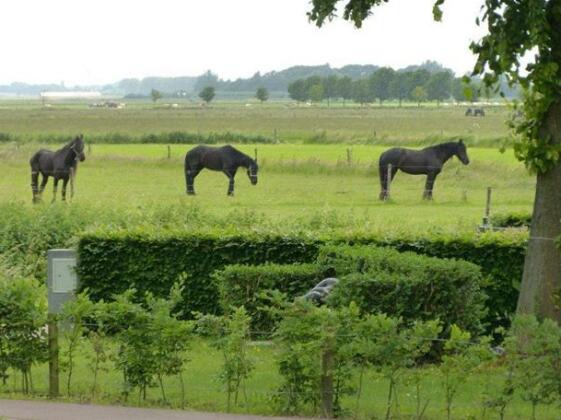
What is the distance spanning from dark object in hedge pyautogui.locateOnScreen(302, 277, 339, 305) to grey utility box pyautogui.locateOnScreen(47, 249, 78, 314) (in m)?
4.16

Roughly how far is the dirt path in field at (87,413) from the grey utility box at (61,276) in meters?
6.91

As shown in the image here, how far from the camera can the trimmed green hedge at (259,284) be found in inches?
651

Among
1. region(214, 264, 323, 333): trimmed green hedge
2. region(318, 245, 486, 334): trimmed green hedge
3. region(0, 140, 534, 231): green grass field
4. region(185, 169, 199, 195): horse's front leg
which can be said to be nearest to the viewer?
region(318, 245, 486, 334): trimmed green hedge

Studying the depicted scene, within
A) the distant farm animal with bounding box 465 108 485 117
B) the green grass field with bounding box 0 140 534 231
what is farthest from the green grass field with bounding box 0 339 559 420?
the distant farm animal with bounding box 465 108 485 117

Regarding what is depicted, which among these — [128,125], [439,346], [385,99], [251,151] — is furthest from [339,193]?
[385,99]

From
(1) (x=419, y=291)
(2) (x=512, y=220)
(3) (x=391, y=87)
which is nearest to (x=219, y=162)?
(2) (x=512, y=220)

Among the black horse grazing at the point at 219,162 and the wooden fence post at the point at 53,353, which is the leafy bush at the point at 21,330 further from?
the black horse grazing at the point at 219,162

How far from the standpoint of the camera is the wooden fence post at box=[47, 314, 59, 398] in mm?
11656

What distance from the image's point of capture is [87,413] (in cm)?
1052

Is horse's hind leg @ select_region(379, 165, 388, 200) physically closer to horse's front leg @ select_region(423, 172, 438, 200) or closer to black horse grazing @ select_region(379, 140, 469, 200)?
black horse grazing @ select_region(379, 140, 469, 200)

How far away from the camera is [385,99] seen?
586 ft

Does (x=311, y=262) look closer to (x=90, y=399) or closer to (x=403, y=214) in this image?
(x=90, y=399)

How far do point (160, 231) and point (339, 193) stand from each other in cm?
2256

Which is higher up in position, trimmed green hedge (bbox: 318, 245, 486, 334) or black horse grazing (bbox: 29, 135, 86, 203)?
trimmed green hedge (bbox: 318, 245, 486, 334)
